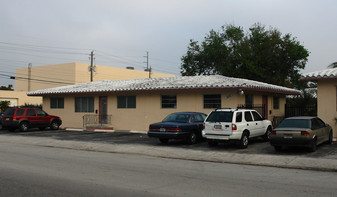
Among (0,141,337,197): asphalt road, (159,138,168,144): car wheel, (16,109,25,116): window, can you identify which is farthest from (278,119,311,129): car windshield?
(16,109,25,116): window

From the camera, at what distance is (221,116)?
1534 cm

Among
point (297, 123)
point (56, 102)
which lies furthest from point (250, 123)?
point (56, 102)

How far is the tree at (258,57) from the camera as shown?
3938 centimetres

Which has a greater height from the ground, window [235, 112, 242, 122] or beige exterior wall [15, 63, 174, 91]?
beige exterior wall [15, 63, 174, 91]

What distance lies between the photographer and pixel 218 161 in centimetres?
1262

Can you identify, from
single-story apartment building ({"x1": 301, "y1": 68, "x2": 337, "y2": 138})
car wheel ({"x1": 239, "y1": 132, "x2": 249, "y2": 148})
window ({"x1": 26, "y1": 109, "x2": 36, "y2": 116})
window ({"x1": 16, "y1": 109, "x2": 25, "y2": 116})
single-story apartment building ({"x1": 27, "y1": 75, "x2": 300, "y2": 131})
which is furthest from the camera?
window ({"x1": 26, "y1": 109, "x2": 36, "y2": 116})

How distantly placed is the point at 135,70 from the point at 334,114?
5736cm

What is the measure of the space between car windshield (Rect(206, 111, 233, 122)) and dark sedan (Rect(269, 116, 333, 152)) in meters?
2.02

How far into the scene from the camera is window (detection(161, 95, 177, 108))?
2295 cm

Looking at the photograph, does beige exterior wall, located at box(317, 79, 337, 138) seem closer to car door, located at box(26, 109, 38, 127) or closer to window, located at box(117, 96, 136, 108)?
window, located at box(117, 96, 136, 108)

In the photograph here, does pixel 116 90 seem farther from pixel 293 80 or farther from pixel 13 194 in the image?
pixel 293 80

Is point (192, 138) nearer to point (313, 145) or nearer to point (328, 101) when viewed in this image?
point (313, 145)

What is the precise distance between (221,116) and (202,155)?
2313mm

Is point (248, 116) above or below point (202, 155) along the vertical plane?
above
